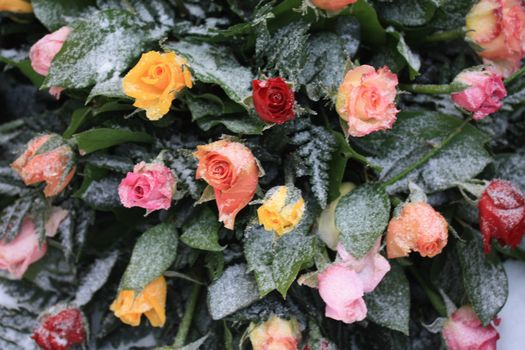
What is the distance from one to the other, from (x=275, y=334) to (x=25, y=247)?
373mm

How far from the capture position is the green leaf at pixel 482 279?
93cm

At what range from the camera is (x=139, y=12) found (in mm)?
999

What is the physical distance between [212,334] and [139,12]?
0.45 meters

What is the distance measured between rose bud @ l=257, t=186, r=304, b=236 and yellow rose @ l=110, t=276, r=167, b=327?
0.21 meters

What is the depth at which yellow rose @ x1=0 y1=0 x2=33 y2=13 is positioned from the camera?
3.39 ft

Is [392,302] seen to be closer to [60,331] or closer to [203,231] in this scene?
[203,231]

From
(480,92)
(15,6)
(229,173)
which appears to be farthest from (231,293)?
(15,6)

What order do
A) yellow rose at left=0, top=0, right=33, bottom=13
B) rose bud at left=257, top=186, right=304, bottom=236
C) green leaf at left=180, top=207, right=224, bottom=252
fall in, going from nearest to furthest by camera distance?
1. rose bud at left=257, top=186, right=304, bottom=236
2. green leaf at left=180, top=207, right=224, bottom=252
3. yellow rose at left=0, top=0, right=33, bottom=13

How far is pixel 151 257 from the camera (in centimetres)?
93

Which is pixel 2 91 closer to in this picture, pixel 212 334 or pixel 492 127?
pixel 212 334

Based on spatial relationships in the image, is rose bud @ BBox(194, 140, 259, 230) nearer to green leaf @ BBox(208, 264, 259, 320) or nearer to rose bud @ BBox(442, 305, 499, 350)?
green leaf @ BBox(208, 264, 259, 320)

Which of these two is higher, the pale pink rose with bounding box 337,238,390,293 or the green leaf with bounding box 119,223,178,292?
the pale pink rose with bounding box 337,238,390,293

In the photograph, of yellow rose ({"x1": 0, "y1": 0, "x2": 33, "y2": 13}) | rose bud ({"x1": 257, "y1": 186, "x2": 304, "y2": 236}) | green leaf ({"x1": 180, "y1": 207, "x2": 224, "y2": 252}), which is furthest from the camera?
yellow rose ({"x1": 0, "y1": 0, "x2": 33, "y2": 13})

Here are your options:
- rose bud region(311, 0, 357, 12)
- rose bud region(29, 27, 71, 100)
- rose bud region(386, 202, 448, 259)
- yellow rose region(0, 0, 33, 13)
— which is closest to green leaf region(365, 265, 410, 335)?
rose bud region(386, 202, 448, 259)
